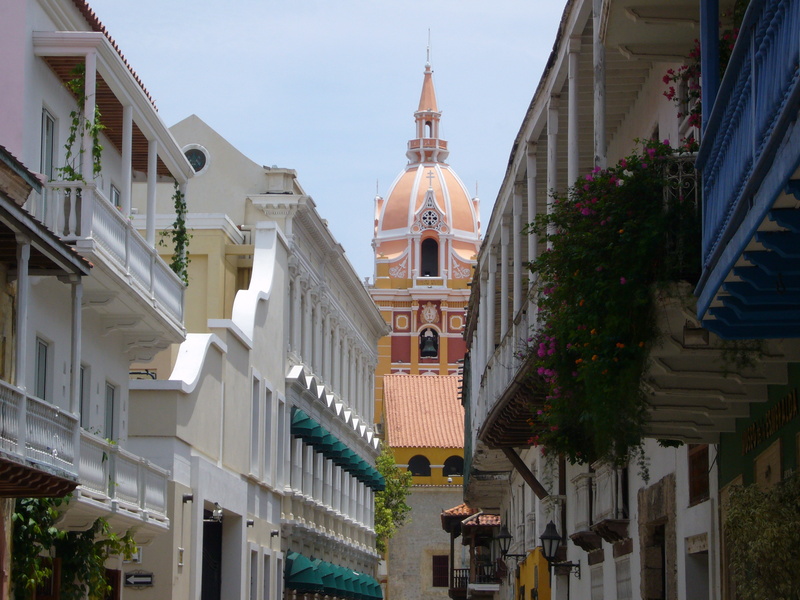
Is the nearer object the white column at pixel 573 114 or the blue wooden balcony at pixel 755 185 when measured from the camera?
the blue wooden balcony at pixel 755 185

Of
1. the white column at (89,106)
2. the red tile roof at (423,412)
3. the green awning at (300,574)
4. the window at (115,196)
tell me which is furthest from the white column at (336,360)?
the white column at (89,106)

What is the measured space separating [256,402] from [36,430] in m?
19.7

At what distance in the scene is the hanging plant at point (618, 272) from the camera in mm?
10898

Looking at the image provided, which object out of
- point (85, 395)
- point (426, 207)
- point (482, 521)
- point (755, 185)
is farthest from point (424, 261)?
point (755, 185)

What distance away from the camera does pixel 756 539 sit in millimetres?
10320

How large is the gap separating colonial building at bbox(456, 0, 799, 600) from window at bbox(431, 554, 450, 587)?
4785 cm

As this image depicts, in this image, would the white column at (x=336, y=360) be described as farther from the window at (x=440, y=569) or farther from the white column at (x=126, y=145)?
the white column at (x=126, y=145)

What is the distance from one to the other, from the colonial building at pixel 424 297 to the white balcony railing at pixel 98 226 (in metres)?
57.9

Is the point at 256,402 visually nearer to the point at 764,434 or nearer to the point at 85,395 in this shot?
the point at 85,395

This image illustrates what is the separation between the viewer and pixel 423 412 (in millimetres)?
83688

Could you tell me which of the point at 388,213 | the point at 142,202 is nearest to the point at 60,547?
the point at 142,202

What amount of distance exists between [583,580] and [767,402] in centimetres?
1288

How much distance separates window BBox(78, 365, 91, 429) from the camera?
2212 centimetres

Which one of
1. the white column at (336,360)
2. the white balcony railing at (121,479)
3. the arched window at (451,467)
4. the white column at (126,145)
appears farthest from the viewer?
the arched window at (451,467)
